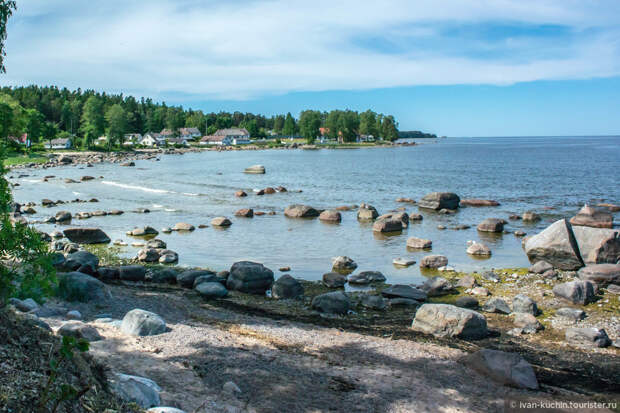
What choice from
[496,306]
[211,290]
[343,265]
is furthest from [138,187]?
[496,306]

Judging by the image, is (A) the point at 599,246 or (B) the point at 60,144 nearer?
(A) the point at 599,246

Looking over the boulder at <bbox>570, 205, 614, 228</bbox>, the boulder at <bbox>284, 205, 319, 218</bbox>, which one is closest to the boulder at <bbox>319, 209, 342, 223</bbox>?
the boulder at <bbox>284, 205, 319, 218</bbox>

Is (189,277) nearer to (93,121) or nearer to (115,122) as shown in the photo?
(115,122)

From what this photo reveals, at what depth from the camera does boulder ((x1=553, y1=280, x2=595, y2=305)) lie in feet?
59.1

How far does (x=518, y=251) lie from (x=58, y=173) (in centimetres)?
7286

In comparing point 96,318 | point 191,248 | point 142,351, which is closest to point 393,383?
point 142,351

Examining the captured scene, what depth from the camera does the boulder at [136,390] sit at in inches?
282

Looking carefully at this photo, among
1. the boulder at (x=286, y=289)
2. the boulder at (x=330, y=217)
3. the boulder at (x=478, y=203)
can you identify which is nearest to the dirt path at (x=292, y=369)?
the boulder at (x=286, y=289)

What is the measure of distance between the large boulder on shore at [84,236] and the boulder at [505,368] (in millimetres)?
24032

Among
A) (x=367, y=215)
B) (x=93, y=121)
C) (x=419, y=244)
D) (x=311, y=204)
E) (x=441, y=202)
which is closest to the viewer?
(x=419, y=244)

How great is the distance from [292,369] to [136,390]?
12.6 ft

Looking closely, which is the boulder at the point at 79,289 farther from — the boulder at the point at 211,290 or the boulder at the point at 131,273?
the boulder at the point at 131,273

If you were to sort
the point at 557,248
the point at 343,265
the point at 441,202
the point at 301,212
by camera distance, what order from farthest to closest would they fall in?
the point at 441,202 → the point at 301,212 → the point at 343,265 → the point at 557,248

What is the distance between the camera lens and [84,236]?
2848 centimetres
